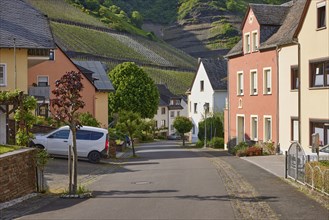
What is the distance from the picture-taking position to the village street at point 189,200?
12.8m

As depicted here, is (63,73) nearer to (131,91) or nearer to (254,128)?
(254,128)

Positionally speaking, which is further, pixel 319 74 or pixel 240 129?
pixel 240 129

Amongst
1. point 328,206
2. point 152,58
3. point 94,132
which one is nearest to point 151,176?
point 94,132

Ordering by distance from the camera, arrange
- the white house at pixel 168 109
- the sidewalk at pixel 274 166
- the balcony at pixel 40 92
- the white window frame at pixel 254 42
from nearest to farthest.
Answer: the sidewalk at pixel 274 166, the white window frame at pixel 254 42, the balcony at pixel 40 92, the white house at pixel 168 109

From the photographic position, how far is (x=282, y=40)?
33094mm

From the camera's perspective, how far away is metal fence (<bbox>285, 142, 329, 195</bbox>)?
15.4m

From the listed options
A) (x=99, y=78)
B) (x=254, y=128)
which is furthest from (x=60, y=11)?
(x=254, y=128)

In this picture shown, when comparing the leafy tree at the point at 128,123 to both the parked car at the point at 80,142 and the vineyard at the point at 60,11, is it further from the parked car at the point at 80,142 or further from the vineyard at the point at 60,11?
the vineyard at the point at 60,11

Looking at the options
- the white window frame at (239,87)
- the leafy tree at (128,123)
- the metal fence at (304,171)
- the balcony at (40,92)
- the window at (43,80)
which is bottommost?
the metal fence at (304,171)

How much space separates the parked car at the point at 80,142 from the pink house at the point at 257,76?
11189mm

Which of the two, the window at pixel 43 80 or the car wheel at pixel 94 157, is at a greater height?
the window at pixel 43 80

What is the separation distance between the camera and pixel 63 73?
161 feet

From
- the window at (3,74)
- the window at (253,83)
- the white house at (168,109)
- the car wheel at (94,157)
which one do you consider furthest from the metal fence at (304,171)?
the white house at (168,109)

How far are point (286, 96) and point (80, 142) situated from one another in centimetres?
1204
